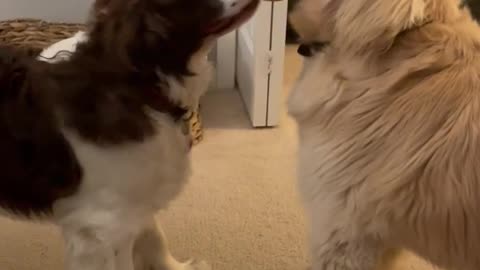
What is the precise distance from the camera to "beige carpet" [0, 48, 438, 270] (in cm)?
179

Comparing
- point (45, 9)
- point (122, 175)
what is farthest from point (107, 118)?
point (45, 9)

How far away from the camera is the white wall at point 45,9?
2.50 metres

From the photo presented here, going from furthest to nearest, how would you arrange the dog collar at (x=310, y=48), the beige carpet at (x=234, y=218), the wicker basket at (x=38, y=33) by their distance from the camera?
the wicker basket at (x=38, y=33) < the beige carpet at (x=234, y=218) < the dog collar at (x=310, y=48)

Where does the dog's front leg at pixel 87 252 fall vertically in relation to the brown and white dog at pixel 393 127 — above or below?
below

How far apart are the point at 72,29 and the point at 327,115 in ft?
3.89

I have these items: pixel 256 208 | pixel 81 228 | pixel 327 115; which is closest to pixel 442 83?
pixel 327 115

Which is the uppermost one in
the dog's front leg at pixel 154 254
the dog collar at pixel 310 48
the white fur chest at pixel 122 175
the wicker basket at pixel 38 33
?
the dog collar at pixel 310 48

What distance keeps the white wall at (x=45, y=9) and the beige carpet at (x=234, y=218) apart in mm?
650

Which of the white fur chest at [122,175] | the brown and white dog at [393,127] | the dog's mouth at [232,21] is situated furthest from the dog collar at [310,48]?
the white fur chest at [122,175]

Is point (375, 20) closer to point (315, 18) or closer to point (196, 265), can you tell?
point (315, 18)

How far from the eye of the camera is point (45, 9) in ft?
8.25

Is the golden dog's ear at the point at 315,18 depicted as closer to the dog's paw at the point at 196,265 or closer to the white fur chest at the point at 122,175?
the white fur chest at the point at 122,175

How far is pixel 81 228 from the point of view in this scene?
1399 millimetres

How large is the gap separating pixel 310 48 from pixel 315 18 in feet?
0.20
